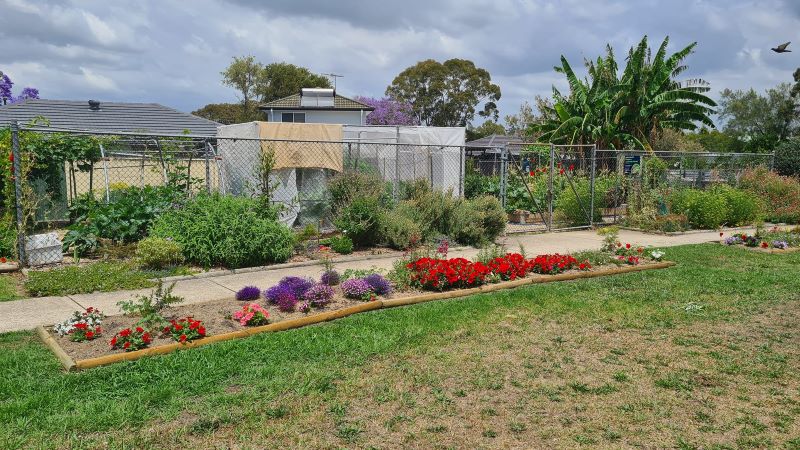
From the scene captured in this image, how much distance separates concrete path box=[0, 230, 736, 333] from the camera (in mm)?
6723

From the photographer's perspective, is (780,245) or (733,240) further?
(733,240)

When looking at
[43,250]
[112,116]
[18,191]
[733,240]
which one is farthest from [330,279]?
[112,116]

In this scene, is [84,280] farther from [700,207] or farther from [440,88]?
[440,88]

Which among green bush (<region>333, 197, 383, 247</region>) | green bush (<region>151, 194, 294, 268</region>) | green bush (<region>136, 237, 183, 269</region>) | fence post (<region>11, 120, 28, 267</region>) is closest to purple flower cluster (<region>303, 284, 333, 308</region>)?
green bush (<region>151, 194, 294, 268</region>)

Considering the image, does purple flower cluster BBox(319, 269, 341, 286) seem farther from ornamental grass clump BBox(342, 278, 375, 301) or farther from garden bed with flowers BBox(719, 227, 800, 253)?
garden bed with flowers BBox(719, 227, 800, 253)

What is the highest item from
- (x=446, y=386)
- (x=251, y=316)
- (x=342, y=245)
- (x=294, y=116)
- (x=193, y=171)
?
(x=294, y=116)

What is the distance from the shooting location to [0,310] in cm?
696

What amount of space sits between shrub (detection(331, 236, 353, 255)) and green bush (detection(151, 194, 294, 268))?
934 millimetres

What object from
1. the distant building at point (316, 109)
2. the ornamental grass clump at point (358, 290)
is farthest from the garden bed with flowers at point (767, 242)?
the distant building at point (316, 109)

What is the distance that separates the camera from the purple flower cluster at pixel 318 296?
6.91m

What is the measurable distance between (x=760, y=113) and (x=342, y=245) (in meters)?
56.4

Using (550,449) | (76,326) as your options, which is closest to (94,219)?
(76,326)

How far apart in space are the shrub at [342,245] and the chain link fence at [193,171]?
44.8 inches

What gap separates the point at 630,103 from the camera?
22828 millimetres
